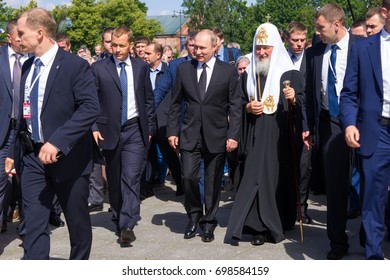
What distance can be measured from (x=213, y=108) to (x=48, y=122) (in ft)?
8.71

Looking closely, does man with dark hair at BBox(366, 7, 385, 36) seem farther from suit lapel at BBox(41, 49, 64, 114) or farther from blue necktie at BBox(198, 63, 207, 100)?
suit lapel at BBox(41, 49, 64, 114)

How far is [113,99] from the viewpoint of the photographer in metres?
8.24

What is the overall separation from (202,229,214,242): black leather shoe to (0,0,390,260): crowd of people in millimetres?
18

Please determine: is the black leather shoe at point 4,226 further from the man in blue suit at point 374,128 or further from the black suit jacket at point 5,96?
the man in blue suit at point 374,128

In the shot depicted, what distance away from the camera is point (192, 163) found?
26.2ft

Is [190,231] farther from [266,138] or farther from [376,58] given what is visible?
[376,58]

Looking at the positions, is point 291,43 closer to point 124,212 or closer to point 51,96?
point 124,212

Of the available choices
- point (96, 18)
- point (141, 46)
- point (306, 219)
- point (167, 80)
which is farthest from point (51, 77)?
point (96, 18)

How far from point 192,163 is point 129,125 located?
2.66 feet

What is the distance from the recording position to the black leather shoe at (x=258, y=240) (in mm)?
7516

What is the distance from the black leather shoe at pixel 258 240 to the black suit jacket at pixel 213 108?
3.25 feet

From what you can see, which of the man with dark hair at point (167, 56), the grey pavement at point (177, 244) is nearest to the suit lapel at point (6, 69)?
the grey pavement at point (177, 244)
